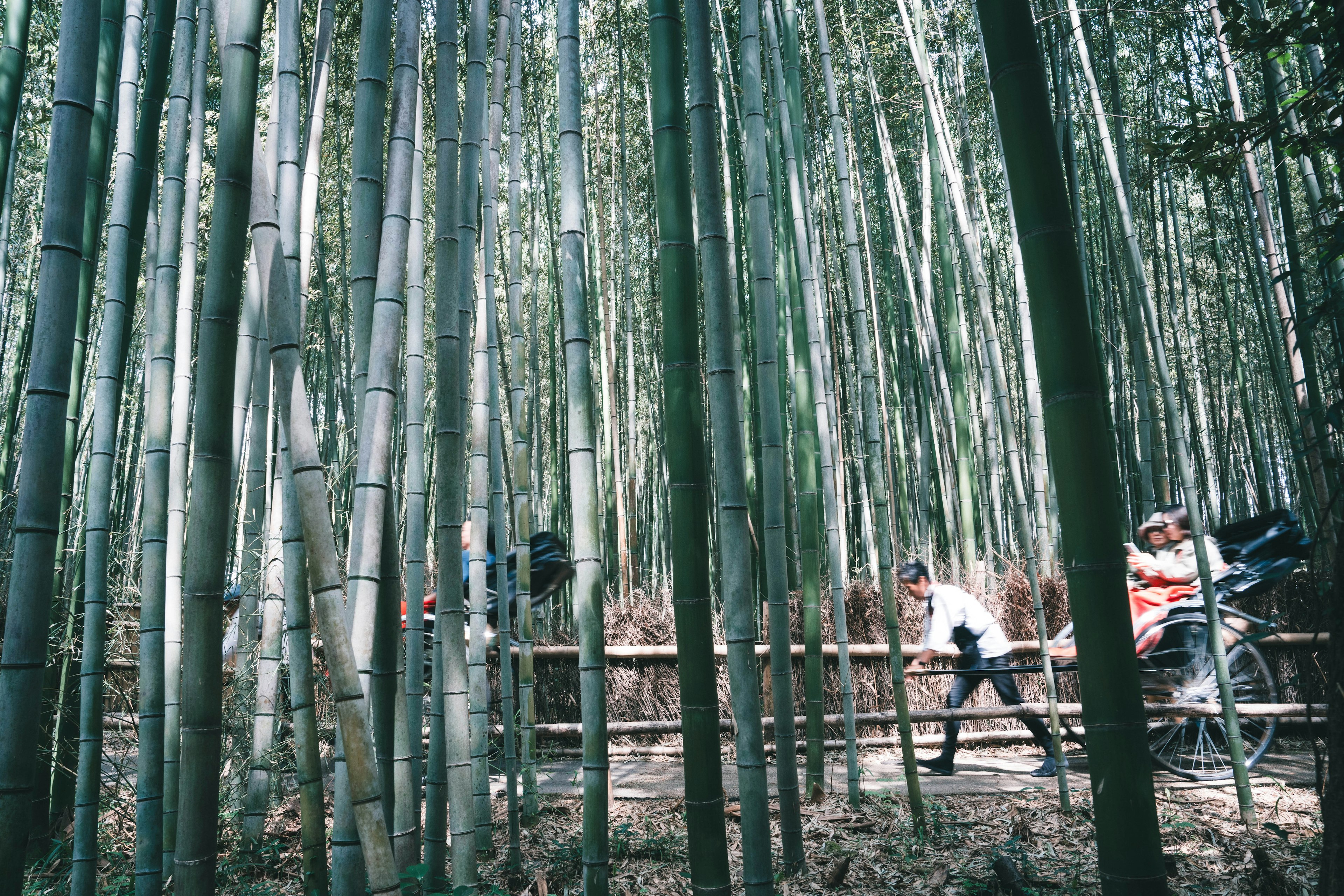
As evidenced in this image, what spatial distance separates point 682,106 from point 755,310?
76cm

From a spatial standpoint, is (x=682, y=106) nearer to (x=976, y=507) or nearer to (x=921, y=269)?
(x=921, y=269)

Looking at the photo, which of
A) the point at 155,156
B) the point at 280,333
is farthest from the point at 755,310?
the point at 155,156

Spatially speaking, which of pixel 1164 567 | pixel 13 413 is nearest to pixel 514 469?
pixel 13 413

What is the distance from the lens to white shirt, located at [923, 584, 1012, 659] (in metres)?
3.71

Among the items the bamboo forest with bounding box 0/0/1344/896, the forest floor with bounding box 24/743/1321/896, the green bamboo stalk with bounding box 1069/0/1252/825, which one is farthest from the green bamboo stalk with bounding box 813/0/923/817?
the green bamboo stalk with bounding box 1069/0/1252/825

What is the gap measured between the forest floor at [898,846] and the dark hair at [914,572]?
90cm

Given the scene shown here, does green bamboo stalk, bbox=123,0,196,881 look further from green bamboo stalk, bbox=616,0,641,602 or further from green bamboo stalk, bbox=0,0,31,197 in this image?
green bamboo stalk, bbox=616,0,641,602

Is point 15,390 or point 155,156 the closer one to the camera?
point 155,156

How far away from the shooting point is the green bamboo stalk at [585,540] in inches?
54.7

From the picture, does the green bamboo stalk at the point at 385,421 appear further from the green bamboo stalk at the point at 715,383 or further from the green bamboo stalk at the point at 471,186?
the green bamboo stalk at the point at 715,383

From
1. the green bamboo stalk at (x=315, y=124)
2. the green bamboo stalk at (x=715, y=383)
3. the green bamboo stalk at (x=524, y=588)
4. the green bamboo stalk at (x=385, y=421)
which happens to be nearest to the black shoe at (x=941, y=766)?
the green bamboo stalk at (x=524, y=588)

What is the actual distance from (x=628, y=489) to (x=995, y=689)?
235 centimetres

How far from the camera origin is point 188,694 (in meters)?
1.00

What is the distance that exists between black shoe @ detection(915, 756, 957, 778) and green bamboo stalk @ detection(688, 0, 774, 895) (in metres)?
2.51
